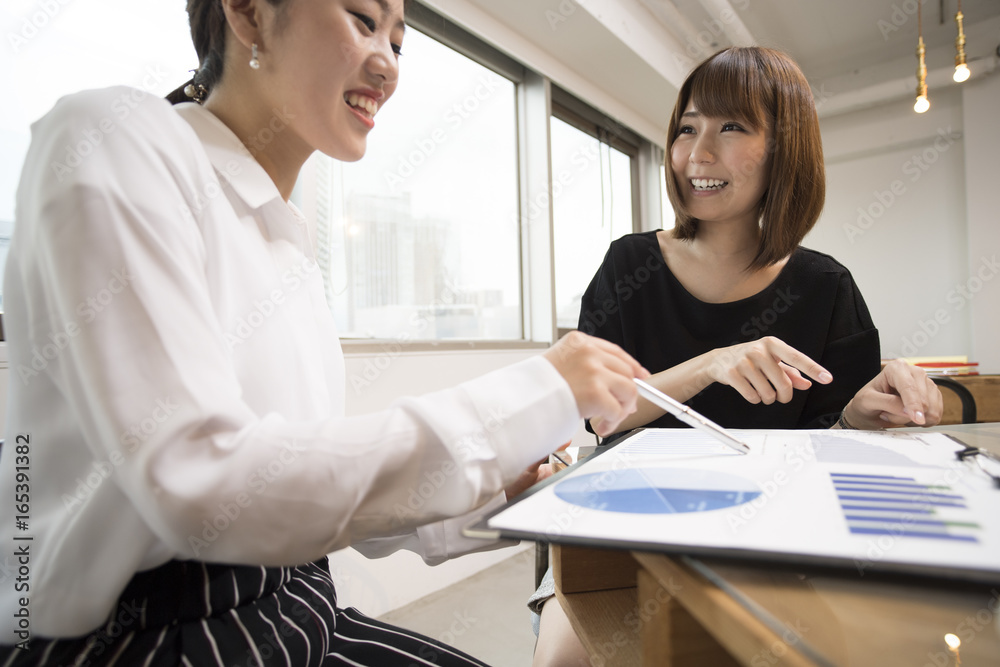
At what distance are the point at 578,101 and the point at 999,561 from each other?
10.7 ft

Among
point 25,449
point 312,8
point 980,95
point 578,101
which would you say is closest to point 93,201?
point 25,449

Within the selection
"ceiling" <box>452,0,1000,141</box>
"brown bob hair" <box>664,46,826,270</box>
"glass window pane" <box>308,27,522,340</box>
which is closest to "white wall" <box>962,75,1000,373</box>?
"ceiling" <box>452,0,1000,141</box>

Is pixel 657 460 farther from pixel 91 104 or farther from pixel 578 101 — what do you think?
pixel 578 101

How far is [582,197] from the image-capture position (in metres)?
3.30

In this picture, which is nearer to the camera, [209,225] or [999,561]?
[999,561]

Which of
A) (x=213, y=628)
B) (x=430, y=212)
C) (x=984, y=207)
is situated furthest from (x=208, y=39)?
(x=984, y=207)

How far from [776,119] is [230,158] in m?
1.12

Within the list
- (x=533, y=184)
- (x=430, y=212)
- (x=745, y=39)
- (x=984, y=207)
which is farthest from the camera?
(x=745, y=39)

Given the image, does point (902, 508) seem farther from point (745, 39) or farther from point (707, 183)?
point (745, 39)

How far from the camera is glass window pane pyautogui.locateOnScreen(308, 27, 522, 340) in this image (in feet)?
6.58

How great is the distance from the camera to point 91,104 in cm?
46

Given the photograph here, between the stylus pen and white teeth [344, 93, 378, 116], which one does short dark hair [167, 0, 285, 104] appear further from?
the stylus pen

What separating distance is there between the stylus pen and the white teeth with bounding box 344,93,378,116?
490 millimetres

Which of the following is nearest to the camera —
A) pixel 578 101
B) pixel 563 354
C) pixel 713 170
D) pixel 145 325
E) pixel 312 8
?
pixel 145 325
